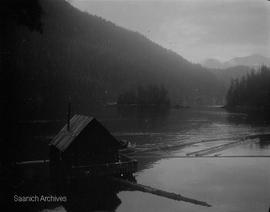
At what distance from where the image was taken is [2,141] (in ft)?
41.9

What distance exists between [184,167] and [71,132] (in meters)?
8.32

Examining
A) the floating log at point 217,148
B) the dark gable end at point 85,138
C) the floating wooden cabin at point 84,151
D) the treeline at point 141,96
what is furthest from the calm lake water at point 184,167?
the dark gable end at point 85,138

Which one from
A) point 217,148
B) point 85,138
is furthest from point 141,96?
point 217,148

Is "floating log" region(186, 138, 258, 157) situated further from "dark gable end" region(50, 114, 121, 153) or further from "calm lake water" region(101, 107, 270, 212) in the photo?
"dark gable end" region(50, 114, 121, 153)

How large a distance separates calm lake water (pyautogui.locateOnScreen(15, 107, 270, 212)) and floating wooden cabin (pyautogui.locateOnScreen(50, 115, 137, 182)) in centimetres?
122

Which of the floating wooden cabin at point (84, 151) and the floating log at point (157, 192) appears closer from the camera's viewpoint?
the floating log at point (157, 192)

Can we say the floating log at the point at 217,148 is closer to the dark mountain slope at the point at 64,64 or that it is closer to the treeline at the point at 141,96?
the treeline at the point at 141,96

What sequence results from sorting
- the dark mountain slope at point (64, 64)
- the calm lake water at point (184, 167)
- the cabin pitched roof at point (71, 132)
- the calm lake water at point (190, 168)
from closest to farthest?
the dark mountain slope at point (64, 64) → the calm lake water at point (184, 167) → the calm lake water at point (190, 168) → the cabin pitched roof at point (71, 132)

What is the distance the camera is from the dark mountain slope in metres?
13.6

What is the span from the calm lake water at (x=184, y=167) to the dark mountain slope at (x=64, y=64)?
2001mm

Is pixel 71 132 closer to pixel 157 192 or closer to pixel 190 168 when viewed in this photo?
pixel 157 192

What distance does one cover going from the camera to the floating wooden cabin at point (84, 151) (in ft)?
54.9

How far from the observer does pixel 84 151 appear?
17000 millimetres

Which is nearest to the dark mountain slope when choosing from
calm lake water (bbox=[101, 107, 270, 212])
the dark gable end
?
the dark gable end
